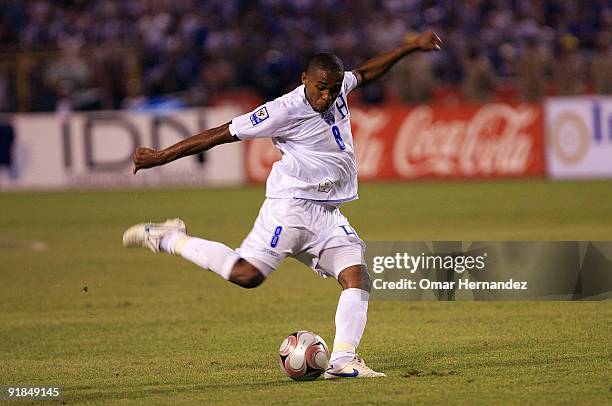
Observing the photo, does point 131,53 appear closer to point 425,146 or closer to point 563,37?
point 425,146

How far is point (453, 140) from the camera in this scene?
23.5m

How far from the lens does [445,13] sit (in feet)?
86.5

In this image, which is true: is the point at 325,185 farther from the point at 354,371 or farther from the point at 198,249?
the point at 354,371

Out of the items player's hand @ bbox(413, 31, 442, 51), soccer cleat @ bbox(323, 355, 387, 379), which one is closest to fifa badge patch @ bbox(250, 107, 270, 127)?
player's hand @ bbox(413, 31, 442, 51)

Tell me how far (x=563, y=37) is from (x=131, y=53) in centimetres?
938

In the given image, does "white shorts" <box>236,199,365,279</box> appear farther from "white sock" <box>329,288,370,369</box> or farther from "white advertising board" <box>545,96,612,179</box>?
"white advertising board" <box>545,96,612,179</box>

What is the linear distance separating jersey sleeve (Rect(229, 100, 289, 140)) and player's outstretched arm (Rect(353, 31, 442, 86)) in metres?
0.90

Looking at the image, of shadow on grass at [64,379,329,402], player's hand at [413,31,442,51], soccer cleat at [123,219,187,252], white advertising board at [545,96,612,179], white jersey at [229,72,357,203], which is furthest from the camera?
white advertising board at [545,96,612,179]

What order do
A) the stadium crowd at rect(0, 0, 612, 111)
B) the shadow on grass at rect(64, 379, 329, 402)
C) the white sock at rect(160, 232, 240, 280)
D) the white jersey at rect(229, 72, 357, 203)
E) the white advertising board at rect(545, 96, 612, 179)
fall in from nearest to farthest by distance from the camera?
the shadow on grass at rect(64, 379, 329, 402), the white jersey at rect(229, 72, 357, 203), the white sock at rect(160, 232, 240, 280), the white advertising board at rect(545, 96, 612, 179), the stadium crowd at rect(0, 0, 612, 111)

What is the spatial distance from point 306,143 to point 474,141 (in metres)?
16.3

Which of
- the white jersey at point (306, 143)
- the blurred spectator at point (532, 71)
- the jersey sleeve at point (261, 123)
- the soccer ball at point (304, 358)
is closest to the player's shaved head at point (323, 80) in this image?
the white jersey at point (306, 143)

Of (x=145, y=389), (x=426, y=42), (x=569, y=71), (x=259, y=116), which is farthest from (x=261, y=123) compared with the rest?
(x=569, y=71)

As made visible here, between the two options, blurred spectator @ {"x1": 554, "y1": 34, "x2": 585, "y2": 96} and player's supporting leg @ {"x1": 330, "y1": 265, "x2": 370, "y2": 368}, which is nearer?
player's supporting leg @ {"x1": 330, "y1": 265, "x2": 370, "y2": 368}

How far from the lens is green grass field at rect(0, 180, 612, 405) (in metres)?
7.09
